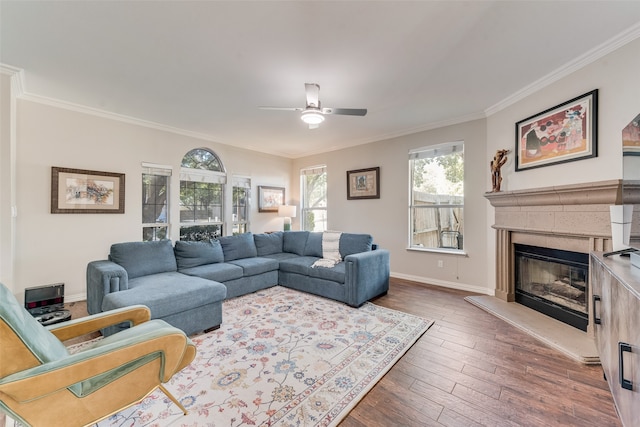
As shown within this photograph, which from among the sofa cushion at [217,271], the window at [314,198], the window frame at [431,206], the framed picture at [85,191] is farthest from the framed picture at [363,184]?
the framed picture at [85,191]

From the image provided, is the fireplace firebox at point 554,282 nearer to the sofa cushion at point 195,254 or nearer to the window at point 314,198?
the window at point 314,198

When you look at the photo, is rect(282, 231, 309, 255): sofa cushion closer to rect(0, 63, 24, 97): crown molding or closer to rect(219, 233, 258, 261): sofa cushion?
rect(219, 233, 258, 261): sofa cushion

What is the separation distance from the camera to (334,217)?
5746 millimetres

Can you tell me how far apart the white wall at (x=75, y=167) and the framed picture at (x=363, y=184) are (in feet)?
10.9

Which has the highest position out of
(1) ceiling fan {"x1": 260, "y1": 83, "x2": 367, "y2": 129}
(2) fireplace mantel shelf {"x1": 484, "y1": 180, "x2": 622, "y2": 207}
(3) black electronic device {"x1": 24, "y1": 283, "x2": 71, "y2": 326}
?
(1) ceiling fan {"x1": 260, "y1": 83, "x2": 367, "y2": 129}

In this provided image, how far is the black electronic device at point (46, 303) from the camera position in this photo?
268 cm

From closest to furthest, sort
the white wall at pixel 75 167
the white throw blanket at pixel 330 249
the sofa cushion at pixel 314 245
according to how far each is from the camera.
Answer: the white wall at pixel 75 167 < the white throw blanket at pixel 330 249 < the sofa cushion at pixel 314 245

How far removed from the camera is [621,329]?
1.30 metres

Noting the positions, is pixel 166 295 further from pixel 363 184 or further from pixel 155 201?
pixel 363 184

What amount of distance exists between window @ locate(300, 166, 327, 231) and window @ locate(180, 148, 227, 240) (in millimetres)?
2000

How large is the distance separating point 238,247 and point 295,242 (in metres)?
1.04

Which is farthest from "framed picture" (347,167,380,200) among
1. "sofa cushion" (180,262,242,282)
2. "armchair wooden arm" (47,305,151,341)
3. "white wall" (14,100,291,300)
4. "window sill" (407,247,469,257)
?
"armchair wooden arm" (47,305,151,341)

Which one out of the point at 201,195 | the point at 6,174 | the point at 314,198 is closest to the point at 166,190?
the point at 201,195

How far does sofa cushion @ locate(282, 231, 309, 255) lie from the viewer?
4.64 m
